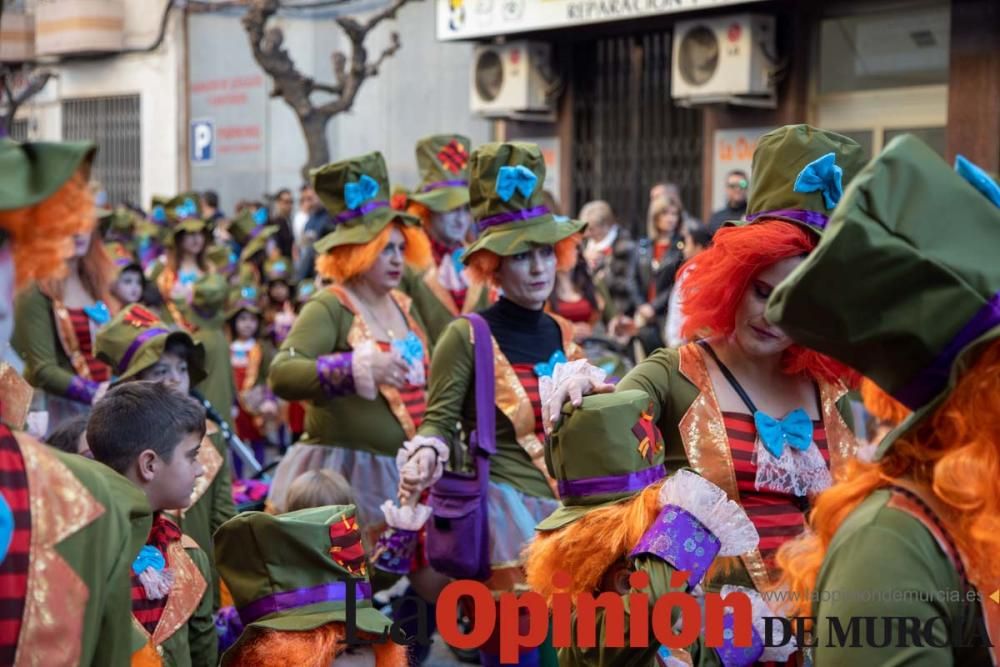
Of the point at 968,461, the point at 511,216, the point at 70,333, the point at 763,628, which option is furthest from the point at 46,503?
the point at 70,333

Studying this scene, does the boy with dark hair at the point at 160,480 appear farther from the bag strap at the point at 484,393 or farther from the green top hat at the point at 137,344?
the green top hat at the point at 137,344

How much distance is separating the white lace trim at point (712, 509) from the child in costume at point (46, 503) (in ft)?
3.68

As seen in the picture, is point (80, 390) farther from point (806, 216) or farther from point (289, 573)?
point (806, 216)

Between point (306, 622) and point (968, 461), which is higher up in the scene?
point (968, 461)

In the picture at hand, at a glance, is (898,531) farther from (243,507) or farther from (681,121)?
(681,121)

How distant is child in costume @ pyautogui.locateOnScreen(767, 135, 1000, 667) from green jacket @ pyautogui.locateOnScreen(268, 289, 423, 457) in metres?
3.83

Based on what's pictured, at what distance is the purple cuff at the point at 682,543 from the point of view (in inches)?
107

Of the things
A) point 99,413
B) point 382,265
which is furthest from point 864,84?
point 99,413

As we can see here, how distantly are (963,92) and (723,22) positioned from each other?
2.71 meters

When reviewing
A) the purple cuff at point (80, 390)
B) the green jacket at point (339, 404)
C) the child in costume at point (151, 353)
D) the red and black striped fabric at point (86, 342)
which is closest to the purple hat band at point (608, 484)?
the child in costume at point (151, 353)

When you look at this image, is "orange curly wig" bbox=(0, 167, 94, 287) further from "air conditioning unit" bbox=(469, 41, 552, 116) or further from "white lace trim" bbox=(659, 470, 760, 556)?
"air conditioning unit" bbox=(469, 41, 552, 116)

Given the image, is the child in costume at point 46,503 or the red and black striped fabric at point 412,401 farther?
Answer: the red and black striped fabric at point 412,401

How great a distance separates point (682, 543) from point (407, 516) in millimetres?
2185

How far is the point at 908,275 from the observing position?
2.03m
